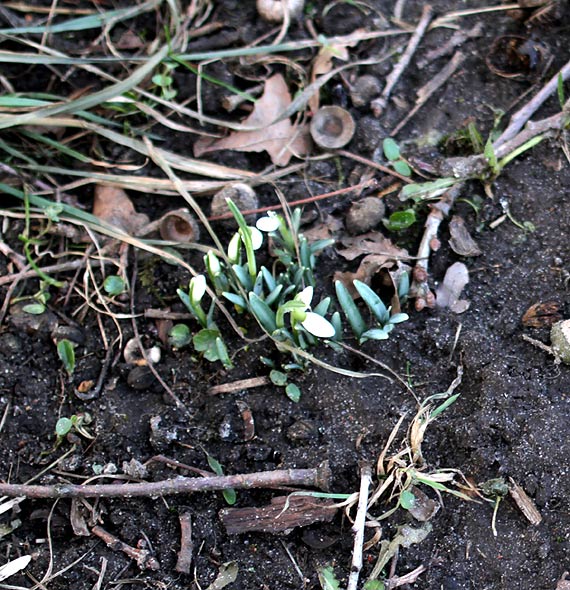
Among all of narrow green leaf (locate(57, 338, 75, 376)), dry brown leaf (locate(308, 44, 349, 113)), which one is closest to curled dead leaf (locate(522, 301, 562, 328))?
dry brown leaf (locate(308, 44, 349, 113))

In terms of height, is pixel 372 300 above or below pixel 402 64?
below

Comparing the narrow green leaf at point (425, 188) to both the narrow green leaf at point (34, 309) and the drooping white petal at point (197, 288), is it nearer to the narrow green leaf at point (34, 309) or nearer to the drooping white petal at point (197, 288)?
the drooping white petal at point (197, 288)

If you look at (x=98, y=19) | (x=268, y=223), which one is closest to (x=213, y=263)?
(x=268, y=223)

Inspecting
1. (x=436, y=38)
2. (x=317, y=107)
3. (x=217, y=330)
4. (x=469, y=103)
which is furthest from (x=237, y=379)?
(x=436, y=38)

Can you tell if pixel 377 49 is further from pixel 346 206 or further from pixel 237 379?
pixel 237 379

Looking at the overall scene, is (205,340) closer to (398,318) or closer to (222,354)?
(222,354)

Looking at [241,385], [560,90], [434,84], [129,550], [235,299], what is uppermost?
[560,90]

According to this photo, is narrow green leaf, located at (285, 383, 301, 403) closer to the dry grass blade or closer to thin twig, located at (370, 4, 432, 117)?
thin twig, located at (370, 4, 432, 117)
